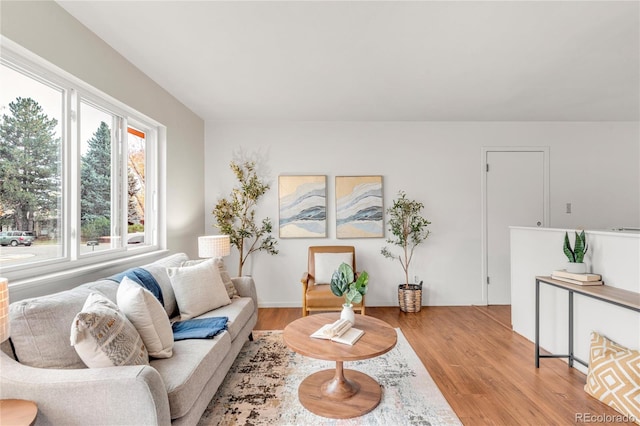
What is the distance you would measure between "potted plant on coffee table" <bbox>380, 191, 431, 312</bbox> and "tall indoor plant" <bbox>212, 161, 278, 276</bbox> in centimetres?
161

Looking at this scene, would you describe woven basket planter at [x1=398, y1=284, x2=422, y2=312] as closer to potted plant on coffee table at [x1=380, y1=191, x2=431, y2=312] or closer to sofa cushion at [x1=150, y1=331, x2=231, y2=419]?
potted plant on coffee table at [x1=380, y1=191, x2=431, y2=312]

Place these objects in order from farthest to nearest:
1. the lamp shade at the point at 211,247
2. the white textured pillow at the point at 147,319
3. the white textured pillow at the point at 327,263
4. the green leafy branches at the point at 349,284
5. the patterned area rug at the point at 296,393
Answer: the white textured pillow at the point at 327,263
the lamp shade at the point at 211,247
the green leafy branches at the point at 349,284
the patterned area rug at the point at 296,393
the white textured pillow at the point at 147,319

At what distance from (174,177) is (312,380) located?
2530mm

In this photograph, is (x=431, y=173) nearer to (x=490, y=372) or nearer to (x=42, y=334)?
(x=490, y=372)

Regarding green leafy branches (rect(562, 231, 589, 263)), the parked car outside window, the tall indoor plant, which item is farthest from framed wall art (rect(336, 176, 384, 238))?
the parked car outside window

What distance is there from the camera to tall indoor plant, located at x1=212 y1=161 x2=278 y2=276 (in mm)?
3994

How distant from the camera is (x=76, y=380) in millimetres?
1244

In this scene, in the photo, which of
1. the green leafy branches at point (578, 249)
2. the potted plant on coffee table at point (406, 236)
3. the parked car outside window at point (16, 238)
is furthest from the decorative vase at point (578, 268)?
the parked car outside window at point (16, 238)

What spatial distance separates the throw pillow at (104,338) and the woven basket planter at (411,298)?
3.11m

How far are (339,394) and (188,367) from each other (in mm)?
1007

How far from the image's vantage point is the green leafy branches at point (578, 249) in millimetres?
2369

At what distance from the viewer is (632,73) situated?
285 centimetres

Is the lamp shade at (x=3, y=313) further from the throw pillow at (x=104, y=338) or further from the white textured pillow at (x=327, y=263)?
the white textured pillow at (x=327, y=263)

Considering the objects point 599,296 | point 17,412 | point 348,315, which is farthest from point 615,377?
point 17,412
